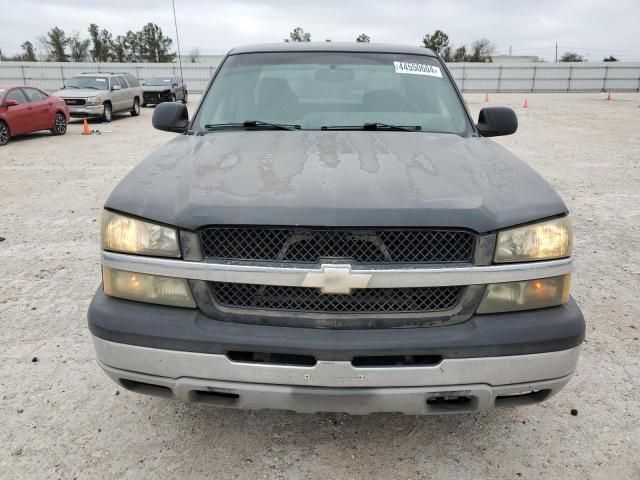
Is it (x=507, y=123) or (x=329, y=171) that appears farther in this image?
(x=507, y=123)

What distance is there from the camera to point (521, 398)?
211 centimetres

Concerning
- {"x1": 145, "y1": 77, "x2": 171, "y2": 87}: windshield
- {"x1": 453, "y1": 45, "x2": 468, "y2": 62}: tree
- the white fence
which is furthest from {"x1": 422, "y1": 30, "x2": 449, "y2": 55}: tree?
{"x1": 145, "y1": 77, "x2": 171, "y2": 87}: windshield

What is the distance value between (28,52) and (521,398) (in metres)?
77.8

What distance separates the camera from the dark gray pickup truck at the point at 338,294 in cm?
194

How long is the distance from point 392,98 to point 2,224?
517 centimetres

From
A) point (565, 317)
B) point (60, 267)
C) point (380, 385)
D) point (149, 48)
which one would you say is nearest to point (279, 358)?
point (380, 385)

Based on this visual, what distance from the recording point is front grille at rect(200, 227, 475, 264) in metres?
1.97

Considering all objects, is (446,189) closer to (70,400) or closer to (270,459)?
(270,459)

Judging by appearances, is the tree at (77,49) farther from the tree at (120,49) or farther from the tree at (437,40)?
the tree at (437,40)

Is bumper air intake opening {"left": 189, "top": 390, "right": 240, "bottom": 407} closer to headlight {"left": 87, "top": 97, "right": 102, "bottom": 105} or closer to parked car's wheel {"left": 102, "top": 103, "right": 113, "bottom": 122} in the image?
headlight {"left": 87, "top": 97, "right": 102, "bottom": 105}

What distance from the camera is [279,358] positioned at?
1987 mm

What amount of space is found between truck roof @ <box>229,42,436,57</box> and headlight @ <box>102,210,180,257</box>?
2197mm

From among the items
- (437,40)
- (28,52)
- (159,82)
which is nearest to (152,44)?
(28,52)

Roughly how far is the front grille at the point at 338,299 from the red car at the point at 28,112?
13.2 metres
